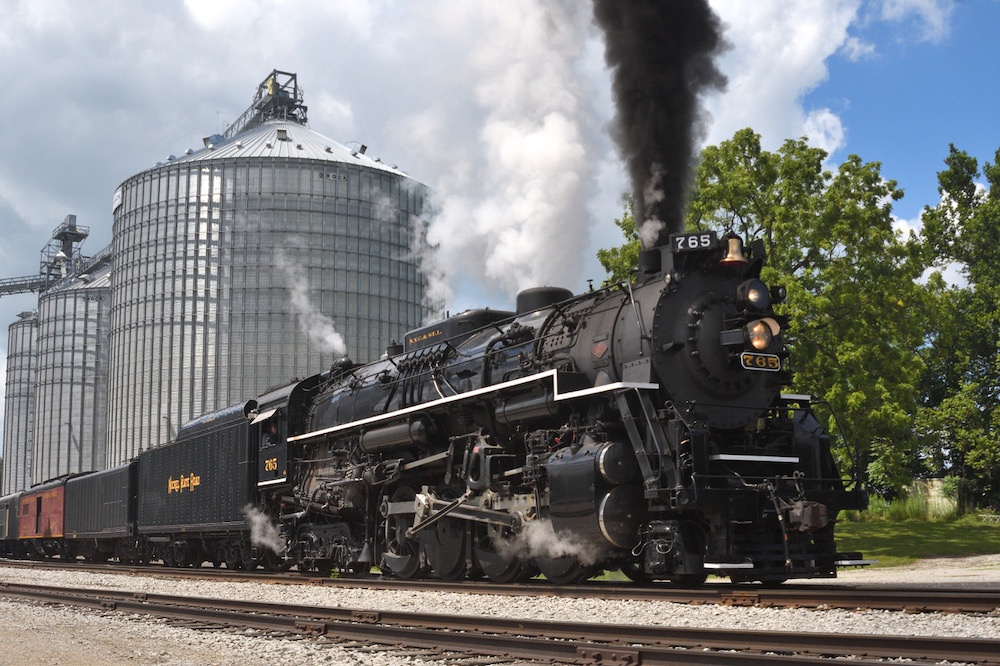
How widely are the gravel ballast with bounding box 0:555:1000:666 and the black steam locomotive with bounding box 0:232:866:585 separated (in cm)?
128

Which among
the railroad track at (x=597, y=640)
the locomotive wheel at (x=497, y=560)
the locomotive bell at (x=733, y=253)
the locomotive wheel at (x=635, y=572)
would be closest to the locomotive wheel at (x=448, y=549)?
the locomotive wheel at (x=497, y=560)

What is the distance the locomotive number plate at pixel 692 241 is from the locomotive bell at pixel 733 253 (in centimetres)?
25

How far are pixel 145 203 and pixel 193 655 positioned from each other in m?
63.5

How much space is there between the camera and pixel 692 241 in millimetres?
11828

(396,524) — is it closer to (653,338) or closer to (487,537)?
(487,537)

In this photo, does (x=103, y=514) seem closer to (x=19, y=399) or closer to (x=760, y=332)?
(x=760, y=332)

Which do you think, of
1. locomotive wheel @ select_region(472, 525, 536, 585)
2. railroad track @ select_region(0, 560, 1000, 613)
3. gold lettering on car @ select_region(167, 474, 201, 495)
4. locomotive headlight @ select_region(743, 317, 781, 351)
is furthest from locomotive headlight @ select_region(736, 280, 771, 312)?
gold lettering on car @ select_region(167, 474, 201, 495)

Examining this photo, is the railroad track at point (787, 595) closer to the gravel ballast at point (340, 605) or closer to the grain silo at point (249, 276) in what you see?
the gravel ballast at point (340, 605)

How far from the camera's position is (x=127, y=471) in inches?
1047

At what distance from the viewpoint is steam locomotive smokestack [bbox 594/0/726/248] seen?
13.4 m

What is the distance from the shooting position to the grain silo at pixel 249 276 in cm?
6109

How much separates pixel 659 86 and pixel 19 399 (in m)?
95.8

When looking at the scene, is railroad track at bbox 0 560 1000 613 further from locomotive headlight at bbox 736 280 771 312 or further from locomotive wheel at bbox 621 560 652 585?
locomotive headlight at bbox 736 280 771 312

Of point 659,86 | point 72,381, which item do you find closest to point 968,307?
point 659,86
